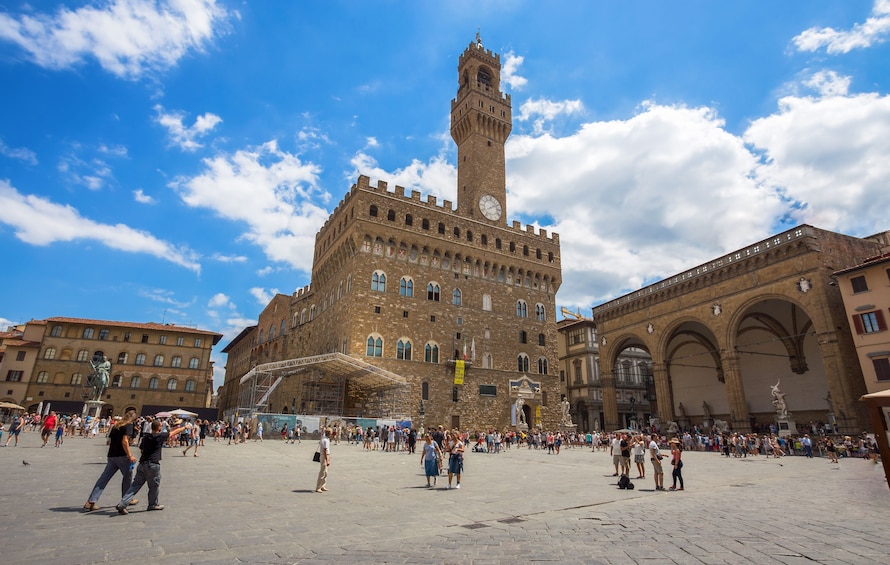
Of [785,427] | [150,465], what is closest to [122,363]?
[150,465]

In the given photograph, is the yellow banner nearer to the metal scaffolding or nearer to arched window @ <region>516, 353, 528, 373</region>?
the metal scaffolding

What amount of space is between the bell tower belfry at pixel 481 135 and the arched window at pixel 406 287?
315 inches

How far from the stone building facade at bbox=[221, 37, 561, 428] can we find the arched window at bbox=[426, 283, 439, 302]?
0.08 metres

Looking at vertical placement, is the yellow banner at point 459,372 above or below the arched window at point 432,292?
below

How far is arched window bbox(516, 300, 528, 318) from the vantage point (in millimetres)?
40219

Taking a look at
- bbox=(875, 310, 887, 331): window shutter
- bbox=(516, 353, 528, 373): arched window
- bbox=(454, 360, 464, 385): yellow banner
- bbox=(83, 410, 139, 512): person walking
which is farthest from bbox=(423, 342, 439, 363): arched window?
bbox=(83, 410, 139, 512): person walking

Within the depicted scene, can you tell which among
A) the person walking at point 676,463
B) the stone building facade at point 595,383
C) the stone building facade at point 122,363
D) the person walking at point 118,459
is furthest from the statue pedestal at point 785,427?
the stone building facade at point 122,363

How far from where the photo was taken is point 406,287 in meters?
35.6

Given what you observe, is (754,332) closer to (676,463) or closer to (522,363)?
(522,363)

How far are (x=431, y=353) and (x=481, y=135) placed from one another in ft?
65.4

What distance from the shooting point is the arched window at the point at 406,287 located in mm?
35303

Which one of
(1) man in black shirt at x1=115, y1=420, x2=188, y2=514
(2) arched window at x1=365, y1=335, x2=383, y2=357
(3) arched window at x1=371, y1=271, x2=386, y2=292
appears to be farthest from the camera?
(3) arched window at x1=371, y1=271, x2=386, y2=292

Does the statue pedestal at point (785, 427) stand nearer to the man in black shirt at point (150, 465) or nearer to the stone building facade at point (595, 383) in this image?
the stone building facade at point (595, 383)

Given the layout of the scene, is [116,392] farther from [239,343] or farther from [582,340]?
[582,340]
